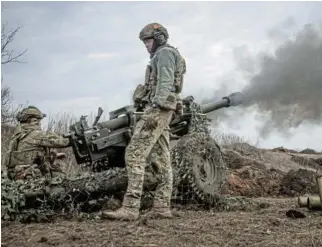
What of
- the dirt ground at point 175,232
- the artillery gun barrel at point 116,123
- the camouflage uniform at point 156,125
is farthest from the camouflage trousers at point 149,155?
the artillery gun barrel at point 116,123

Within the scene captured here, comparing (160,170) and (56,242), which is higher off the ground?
(160,170)

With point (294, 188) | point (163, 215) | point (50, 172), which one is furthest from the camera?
point (294, 188)

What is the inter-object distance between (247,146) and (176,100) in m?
13.1

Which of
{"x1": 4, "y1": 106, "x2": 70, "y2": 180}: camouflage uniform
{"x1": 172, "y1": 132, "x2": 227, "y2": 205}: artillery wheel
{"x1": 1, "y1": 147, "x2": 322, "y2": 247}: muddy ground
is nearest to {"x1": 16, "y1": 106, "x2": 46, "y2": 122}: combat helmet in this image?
{"x1": 4, "y1": 106, "x2": 70, "y2": 180}: camouflage uniform

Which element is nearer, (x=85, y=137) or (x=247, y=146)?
(x=85, y=137)

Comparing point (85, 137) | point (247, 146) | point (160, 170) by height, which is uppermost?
point (247, 146)

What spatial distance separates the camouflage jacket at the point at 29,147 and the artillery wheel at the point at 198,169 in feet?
5.67

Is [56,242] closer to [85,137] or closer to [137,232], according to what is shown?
[137,232]

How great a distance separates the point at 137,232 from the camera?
18.5ft

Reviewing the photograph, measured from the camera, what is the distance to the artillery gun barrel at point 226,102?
1004cm

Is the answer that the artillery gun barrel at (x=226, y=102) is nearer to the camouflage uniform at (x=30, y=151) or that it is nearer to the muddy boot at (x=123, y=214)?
the camouflage uniform at (x=30, y=151)

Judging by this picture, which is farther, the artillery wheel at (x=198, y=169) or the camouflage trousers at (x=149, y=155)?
the artillery wheel at (x=198, y=169)

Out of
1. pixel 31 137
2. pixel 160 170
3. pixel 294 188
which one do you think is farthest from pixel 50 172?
pixel 294 188

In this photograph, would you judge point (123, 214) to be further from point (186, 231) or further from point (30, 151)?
point (30, 151)
